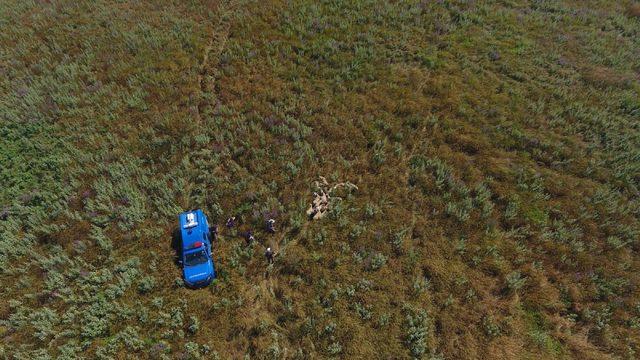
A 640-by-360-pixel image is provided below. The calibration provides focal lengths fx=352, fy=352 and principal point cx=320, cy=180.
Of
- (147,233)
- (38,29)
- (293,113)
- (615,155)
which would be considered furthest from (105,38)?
(615,155)

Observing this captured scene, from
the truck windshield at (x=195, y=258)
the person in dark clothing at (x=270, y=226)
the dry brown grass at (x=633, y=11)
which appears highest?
the dry brown grass at (x=633, y=11)

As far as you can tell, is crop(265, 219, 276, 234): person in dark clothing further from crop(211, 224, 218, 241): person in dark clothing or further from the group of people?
crop(211, 224, 218, 241): person in dark clothing

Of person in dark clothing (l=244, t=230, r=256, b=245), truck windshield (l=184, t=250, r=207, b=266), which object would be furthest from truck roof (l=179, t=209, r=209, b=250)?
person in dark clothing (l=244, t=230, r=256, b=245)

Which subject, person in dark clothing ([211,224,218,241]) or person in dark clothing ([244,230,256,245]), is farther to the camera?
person in dark clothing ([211,224,218,241])

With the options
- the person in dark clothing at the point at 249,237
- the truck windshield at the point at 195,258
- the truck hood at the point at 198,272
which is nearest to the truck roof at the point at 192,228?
the truck windshield at the point at 195,258

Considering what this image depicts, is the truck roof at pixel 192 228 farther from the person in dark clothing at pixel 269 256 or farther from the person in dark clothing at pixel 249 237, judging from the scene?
the person in dark clothing at pixel 269 256

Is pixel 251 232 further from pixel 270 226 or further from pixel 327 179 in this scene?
pixel 327 179

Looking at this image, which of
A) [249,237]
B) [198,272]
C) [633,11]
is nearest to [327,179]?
[249,237]

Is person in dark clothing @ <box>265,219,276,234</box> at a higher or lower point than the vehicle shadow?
higher
